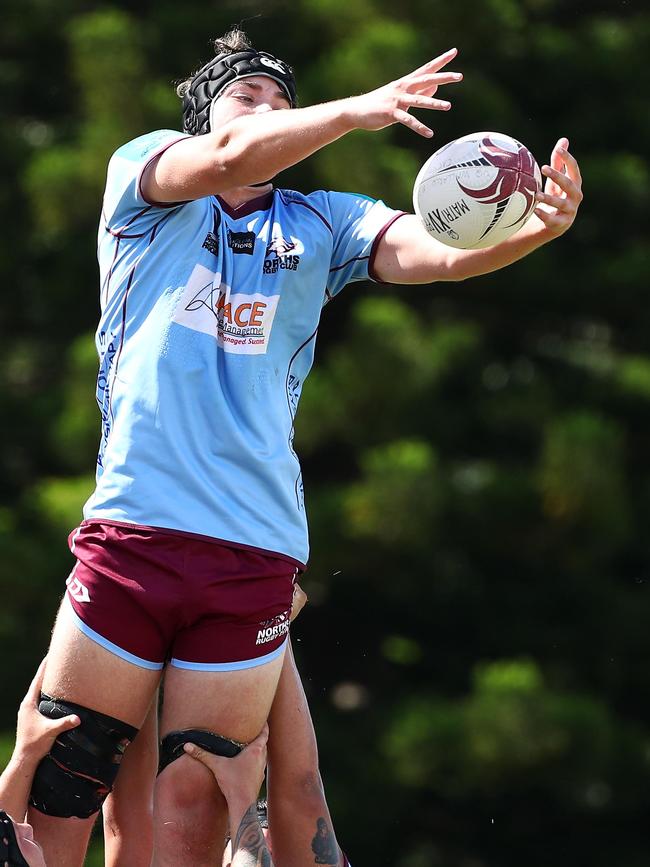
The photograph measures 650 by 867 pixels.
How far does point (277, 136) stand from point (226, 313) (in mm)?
491

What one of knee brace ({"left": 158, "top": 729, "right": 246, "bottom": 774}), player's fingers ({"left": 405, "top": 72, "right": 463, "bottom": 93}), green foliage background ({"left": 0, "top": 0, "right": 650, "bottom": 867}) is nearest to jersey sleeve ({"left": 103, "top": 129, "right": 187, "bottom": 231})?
player's fingers ({"left": 405, "top": 72, "right": 463, "bottom": 93})

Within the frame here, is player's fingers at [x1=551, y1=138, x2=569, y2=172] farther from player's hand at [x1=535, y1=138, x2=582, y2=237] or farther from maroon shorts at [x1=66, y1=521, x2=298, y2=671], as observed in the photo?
maroon shorts at [x1=66, y1=521, x2=298, y2=671]

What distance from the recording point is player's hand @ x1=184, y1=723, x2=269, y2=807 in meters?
3.32

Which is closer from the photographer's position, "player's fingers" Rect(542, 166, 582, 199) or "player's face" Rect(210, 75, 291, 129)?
"player's fingers" Rect(542, 166, 582, 199)

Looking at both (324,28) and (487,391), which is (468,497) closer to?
→ (487,391)

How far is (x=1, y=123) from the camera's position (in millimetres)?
9773

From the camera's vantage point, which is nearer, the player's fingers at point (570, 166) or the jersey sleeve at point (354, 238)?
the player's fingers at point (570, 166)

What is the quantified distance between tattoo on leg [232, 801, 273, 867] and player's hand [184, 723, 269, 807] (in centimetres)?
3

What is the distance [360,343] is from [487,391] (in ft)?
4.11

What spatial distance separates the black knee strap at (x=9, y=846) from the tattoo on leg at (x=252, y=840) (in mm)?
487

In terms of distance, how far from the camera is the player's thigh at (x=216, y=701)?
131 inches

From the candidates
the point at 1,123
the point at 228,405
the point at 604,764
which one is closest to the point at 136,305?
the point at 228,405

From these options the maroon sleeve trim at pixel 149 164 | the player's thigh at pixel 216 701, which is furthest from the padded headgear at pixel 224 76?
the player's thigh at pixel 216 701

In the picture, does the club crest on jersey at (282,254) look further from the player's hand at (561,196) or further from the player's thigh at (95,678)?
the player's thigh at (95,678)
